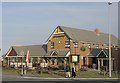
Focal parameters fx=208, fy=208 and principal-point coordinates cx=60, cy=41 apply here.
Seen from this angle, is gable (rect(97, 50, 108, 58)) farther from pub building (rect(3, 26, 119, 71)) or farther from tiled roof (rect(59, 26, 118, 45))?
tiled roof (rect(59, 26, 118, 45))

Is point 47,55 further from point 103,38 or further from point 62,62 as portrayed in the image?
point 103,38

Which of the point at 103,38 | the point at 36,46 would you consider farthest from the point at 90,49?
the point at 36,46

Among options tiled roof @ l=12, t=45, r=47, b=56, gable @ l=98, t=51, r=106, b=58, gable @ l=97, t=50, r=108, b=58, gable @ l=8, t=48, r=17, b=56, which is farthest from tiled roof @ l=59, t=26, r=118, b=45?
gable @ l=8, t=48, r=17, b=56

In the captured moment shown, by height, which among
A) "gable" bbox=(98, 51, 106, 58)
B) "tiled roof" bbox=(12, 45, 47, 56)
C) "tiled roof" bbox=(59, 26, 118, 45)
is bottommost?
"gable" bbox=(98, 51, 106, 58)

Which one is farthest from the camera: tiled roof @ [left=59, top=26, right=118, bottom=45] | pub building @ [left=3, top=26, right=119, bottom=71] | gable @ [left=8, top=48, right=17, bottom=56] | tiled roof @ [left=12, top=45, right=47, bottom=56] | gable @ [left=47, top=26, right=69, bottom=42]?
gable @ [left=8, top=48, right=17, bottom=56]

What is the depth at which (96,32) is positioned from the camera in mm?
57312

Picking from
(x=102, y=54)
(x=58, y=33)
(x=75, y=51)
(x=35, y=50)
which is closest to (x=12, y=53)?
(x=35, y=50)

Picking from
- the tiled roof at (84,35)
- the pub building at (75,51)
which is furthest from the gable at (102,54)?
the tiled roof at (84,35)

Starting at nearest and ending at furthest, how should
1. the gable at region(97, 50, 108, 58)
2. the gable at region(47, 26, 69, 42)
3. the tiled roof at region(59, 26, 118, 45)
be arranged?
the gable at region(97, 50, 108, 58), the tiled roof at region(59, 26, 118, 45), the gable at region(47, 26, 69, 42)

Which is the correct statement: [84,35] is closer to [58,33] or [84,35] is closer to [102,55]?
[58,33]

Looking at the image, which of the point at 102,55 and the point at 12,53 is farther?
the point at 12,53

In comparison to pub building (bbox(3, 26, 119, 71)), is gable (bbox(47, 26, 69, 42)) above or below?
above

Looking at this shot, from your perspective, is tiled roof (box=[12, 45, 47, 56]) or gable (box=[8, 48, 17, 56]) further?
gable (box=[8, 48, 17, 56])

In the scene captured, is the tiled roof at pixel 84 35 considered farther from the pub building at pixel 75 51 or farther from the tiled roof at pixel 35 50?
the tiled roof at pixel 35 50
